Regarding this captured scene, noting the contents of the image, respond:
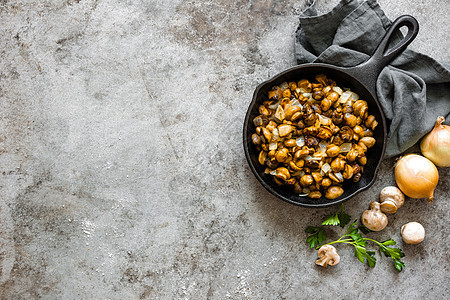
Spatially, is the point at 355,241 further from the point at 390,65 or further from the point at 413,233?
the point at 390,65

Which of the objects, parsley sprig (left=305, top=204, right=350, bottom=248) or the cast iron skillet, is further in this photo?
parsley sprig (left=305, top=204, right=350, bottom=248)

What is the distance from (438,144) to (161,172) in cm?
92

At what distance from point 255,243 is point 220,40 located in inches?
28.1

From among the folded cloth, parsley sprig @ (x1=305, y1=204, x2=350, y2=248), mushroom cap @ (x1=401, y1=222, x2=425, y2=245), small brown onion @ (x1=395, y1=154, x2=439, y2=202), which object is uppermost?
the folded cloth

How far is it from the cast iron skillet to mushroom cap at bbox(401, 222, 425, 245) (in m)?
0.24

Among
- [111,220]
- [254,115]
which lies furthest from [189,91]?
[111,220]

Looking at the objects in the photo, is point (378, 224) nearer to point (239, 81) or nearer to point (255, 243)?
point (255, 243)

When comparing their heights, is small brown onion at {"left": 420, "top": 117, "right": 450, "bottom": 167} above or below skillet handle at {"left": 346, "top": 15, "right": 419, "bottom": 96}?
below

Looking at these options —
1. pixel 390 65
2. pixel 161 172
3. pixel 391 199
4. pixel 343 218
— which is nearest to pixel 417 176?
pixel 391 199

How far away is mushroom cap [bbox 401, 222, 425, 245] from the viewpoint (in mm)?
1304

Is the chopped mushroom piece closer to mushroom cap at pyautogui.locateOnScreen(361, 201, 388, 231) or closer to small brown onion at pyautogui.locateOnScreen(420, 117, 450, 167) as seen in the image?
mushroom cap at pyautogui.locateOnScreen(361, 201, 388, 231)

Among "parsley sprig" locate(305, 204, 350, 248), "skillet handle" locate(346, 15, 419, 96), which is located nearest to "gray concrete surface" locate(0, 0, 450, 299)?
"parsley sprig" locate(305, 204, 350, 248)

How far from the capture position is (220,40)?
1.35 metres

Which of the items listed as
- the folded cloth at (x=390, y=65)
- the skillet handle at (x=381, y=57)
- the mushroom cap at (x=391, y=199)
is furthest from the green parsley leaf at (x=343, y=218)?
the skillet handle at (x=381, y=57)
